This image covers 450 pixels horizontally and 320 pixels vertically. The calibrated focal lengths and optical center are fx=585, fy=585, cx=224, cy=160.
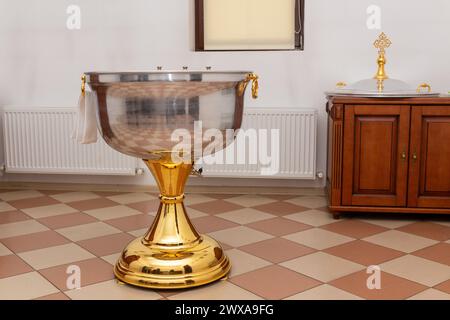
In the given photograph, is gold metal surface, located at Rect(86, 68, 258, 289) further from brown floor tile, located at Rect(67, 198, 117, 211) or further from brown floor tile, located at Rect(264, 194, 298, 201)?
brown floor tile, located at Rect(264, 194, 298, 201)

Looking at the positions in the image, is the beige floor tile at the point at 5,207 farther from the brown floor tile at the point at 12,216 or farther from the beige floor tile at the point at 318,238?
the beige floor tile at the point at 318,238

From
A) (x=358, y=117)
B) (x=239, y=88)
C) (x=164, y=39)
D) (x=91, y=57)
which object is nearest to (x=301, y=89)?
(x=358, y=117)


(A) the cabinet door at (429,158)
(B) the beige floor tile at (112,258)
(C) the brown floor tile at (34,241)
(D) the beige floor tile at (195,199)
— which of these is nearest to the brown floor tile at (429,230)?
(A) the cabinet door at (429,158)

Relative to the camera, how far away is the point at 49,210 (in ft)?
11.3

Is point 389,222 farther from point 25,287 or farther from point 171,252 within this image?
point 25,287

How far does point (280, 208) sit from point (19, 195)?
5.69 ft

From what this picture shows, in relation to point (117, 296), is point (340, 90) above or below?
above

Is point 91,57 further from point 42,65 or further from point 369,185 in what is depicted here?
point 369,185

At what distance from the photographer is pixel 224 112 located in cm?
212

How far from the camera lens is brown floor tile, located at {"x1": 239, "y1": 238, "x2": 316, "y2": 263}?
2.57m

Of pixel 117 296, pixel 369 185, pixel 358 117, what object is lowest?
pixel 117 296

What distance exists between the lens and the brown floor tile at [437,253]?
254 cm
